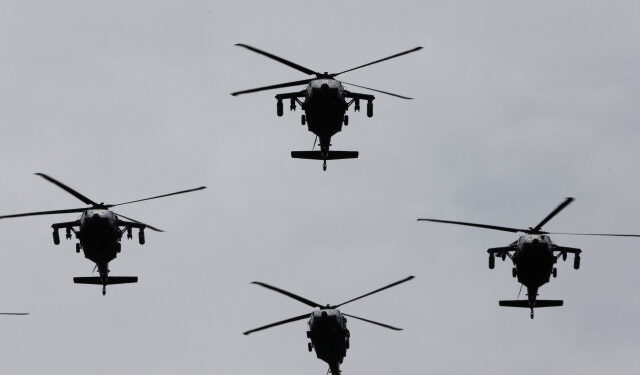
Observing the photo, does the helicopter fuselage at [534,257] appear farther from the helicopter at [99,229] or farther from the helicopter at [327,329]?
the helicopter at [99,229]

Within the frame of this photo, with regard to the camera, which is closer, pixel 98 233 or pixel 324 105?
pixel 324 105

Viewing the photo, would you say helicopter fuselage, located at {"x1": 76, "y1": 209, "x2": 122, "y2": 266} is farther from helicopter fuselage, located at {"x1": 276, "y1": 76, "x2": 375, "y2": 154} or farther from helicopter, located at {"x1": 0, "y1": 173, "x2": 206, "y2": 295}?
helicopter fuselage, located at {"x1": 276, "y1": 76, "x2": 375, "y2": 154}

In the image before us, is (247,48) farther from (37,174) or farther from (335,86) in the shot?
(37,174)

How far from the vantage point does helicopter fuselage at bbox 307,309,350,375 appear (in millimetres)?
66875

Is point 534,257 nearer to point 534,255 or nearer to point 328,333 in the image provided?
point 534,255

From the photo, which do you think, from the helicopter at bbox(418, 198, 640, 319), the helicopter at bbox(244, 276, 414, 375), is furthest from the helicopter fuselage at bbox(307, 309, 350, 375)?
the helicopter at bbox(418, 198, 640, 319)

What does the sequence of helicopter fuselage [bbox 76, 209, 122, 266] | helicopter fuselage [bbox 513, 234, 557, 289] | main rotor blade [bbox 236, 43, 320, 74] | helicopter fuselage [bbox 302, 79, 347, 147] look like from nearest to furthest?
main rotor blade [bbox 236, 43, 320, 74] → helicopter fuselage [bbox 513, 234, 557, 289] → helicopter fuselage [bbox 302, 79, 347, 147] → helicopter fuselage [bbox 76, 209, 122, 266]

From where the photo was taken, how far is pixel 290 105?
71.4 metres

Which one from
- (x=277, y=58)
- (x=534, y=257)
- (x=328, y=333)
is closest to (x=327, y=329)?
(x=328, y=333)

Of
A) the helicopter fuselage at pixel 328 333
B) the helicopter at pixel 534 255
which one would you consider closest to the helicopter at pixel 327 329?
the helicopter fuselage at pixel 328 333

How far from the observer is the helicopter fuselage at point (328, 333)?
6688 cm

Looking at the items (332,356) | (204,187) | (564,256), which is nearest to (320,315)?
(332,356)

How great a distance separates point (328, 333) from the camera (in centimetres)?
6688

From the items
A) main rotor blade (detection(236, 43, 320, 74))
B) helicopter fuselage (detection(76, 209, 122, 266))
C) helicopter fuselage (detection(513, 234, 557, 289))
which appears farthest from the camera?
helicopter fuselage (detection(76, 209, 122, 266))
